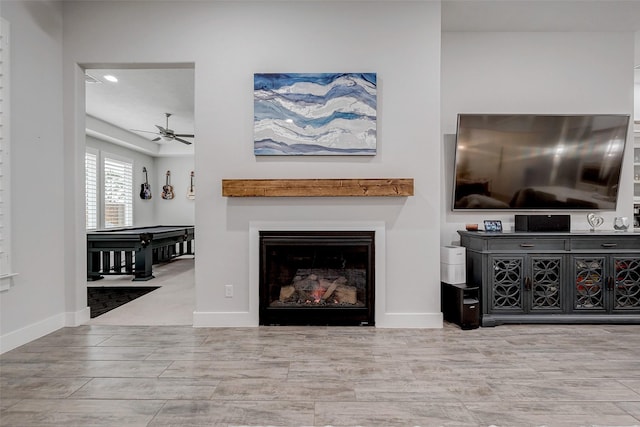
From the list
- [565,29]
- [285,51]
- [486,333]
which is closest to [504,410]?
[486,333]

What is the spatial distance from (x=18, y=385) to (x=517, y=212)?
173 inches

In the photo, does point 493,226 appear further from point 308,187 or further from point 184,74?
point 184,74

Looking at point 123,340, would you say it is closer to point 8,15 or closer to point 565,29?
point 8,15

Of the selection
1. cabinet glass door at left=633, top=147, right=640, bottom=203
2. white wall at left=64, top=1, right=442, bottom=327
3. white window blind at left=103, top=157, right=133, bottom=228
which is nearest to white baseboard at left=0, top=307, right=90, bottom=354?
white wall at left=64, top=1, right=442, bottom=327

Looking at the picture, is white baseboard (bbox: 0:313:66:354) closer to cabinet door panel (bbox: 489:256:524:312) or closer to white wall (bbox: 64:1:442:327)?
white wall (bbox: 64:1:442:327)

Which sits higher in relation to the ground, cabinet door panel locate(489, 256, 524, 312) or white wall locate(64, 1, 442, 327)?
white wall locate(64, 1, 442, 327)

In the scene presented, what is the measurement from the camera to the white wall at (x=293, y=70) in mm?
3301

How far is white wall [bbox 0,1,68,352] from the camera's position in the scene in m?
2.85

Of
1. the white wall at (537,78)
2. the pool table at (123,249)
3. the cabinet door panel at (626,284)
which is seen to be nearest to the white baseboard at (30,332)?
the pool table at (123,249)

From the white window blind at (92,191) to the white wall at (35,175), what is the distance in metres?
4.19

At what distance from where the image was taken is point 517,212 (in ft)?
12.3

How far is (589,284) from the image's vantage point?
331 centimetres

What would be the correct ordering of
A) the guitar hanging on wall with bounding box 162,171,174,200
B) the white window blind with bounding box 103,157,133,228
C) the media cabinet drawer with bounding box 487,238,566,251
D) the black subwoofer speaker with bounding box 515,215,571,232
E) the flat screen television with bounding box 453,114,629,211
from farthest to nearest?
the guitar hanging on wall with bounding box 162,171,174,200
the white window blind with bounding box 103,157,133,228
the flat screen television with bounding box 453,114,629,211
the black subwoofer speaker with bounding box 515,215,571,232
the media cabinet drawer with bounding box 487,238,566,251

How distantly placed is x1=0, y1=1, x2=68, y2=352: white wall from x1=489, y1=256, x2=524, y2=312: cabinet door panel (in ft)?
13.2
